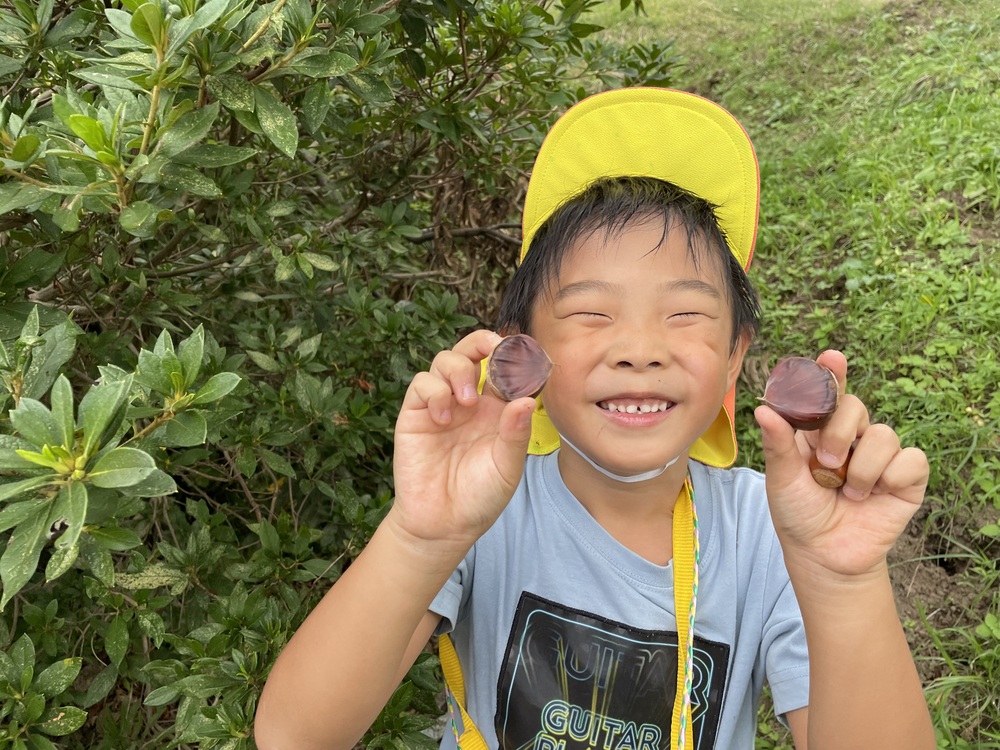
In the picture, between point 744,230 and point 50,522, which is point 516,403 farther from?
point 744,230

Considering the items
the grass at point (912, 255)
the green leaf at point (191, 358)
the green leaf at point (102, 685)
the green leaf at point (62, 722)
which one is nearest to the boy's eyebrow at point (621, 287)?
the green leaf at point (191, 358)

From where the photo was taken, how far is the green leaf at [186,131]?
3.58 feet

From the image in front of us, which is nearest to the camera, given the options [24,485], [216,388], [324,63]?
[24,485]

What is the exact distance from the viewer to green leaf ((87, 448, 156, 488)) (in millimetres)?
888

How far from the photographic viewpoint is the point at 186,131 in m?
1.10

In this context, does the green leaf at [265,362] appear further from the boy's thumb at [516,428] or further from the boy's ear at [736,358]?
the boy's ear at [736,358]

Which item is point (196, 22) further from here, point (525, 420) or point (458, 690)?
point (458, 690)

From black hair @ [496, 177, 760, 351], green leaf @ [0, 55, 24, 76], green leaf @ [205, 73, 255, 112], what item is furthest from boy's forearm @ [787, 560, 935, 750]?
green leaf @ [0, 55, 24, 76]

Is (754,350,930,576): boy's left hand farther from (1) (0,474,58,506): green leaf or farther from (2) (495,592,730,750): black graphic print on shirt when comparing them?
(1) (0,474,58,506): green leaf

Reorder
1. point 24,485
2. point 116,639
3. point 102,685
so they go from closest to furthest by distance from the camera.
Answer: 1. point 24,485
2. point 116,639
3. point 102,685

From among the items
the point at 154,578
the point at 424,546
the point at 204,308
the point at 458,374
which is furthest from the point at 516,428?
the point at 204,308

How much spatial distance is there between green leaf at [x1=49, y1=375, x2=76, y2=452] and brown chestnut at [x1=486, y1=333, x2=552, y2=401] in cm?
61

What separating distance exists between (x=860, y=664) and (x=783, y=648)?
0.83 feet

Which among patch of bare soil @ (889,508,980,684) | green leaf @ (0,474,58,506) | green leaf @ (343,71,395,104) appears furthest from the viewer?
patch of bare soil @ (889,508,980,684)
